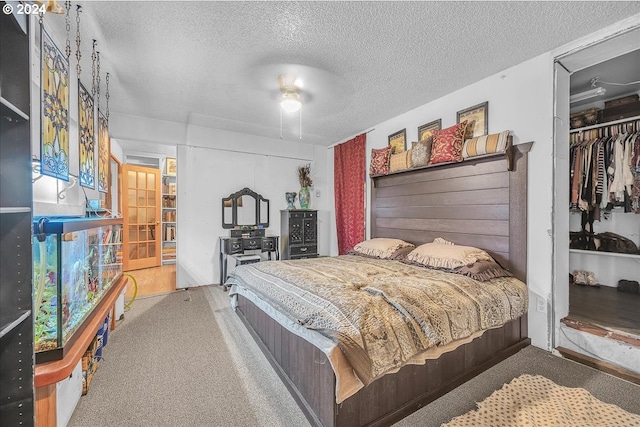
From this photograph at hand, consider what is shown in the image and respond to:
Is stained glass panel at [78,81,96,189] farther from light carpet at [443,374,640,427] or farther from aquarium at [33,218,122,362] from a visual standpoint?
light carpet at [443,374,640,427]

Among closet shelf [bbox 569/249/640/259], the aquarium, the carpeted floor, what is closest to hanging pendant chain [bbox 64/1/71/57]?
the aquarium

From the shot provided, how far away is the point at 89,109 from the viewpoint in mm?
2674

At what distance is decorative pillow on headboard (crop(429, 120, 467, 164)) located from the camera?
2.86m

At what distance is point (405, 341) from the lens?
150 cm

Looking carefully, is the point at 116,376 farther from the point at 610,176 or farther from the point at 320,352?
the point at 610,176

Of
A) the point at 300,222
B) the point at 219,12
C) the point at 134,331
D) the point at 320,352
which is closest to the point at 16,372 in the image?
the point at 320,352

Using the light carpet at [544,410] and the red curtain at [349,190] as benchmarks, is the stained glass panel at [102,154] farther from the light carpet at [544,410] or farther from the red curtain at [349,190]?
the light carpet at [544,410]

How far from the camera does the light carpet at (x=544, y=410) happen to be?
147 cm

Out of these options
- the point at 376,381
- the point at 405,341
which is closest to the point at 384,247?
the point at 405,341

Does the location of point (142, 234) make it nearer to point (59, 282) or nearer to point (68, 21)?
point (68, 21)

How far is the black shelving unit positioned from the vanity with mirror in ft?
10.4

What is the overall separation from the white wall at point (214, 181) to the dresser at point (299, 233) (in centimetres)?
35

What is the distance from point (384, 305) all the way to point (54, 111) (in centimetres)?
258

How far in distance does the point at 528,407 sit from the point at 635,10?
108 inches
